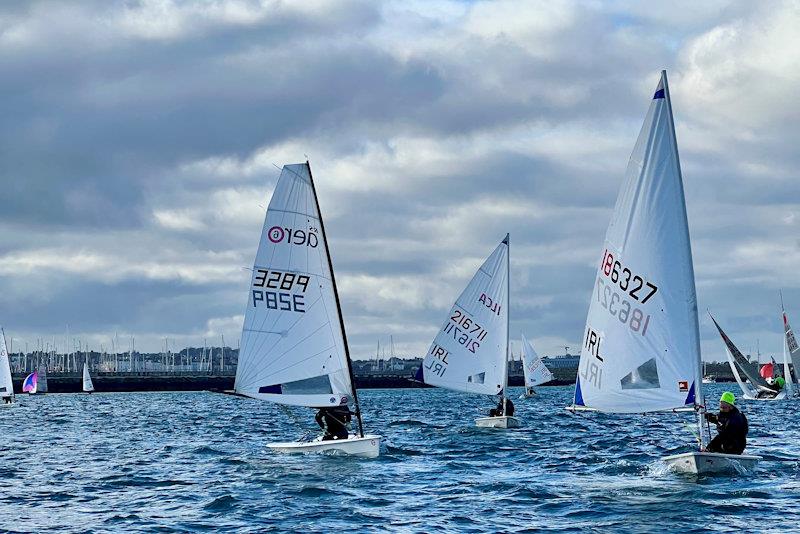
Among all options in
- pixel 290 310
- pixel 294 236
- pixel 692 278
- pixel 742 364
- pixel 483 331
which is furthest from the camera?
pixel 742 364

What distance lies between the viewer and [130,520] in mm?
23844

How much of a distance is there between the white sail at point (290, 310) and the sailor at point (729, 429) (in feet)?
40.8

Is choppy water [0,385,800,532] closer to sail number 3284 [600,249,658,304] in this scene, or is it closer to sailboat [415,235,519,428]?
sail number 3284 [600,249,658,304]

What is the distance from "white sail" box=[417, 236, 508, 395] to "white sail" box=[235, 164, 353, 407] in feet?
61.8

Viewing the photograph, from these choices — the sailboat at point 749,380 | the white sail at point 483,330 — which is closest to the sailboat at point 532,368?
the sailboat at point 749,380

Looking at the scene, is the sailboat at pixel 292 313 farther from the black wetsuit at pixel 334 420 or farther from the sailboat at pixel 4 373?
the sailboat at pixel 4 373

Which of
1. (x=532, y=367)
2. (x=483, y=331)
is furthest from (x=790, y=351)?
(x=483, y=331)

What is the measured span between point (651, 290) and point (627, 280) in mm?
686

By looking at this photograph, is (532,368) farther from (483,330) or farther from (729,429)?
(729,429)

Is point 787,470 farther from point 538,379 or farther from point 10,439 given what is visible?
point 538,379

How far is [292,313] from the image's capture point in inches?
1379

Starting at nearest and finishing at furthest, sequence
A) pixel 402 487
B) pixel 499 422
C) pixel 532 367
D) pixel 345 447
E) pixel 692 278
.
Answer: pixel 692 278
pixel 402 487
pixel 345 447
pixel 499 422
pixel 532 367

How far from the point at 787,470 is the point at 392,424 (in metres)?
29.2

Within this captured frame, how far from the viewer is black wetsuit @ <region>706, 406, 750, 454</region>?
2655 cm
